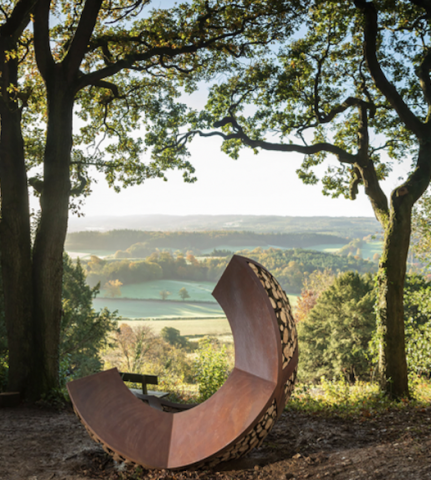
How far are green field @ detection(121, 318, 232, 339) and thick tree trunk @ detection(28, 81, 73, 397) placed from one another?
37917 mm

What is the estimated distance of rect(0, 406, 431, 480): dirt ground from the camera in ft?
10.8

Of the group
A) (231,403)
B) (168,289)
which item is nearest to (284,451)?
(231,403)

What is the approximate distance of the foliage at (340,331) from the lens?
59.3 feet

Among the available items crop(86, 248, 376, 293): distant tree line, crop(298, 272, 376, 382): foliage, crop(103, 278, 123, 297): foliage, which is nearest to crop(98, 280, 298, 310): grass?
crop(103, 278, 123, 297): foliage

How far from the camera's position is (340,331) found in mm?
19125

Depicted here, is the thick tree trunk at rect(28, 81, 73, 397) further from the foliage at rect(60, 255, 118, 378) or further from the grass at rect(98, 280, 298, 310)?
the grass at rect(98, 280, 298, 310)

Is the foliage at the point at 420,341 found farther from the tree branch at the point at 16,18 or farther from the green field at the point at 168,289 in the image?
the green field at the point at 168,289

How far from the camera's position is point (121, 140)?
11445 millimetres

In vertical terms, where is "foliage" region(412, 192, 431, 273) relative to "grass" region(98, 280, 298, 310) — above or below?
above

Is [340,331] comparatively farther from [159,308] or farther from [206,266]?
[206,266]

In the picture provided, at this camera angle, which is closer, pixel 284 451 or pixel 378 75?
pixel 284 451

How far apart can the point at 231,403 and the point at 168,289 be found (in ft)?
172

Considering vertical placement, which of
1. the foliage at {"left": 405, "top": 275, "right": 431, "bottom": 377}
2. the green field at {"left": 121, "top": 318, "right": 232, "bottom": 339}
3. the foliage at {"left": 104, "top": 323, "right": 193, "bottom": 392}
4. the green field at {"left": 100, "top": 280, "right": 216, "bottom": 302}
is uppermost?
the foliage at {"left": 405, "top": 275, "right": 431, "bottom": 377}

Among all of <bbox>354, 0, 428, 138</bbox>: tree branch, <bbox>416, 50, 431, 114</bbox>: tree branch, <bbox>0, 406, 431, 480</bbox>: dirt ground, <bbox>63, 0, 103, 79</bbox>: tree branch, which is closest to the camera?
<bbox>0, 406, 431, 480</bbox>: dirt ground
